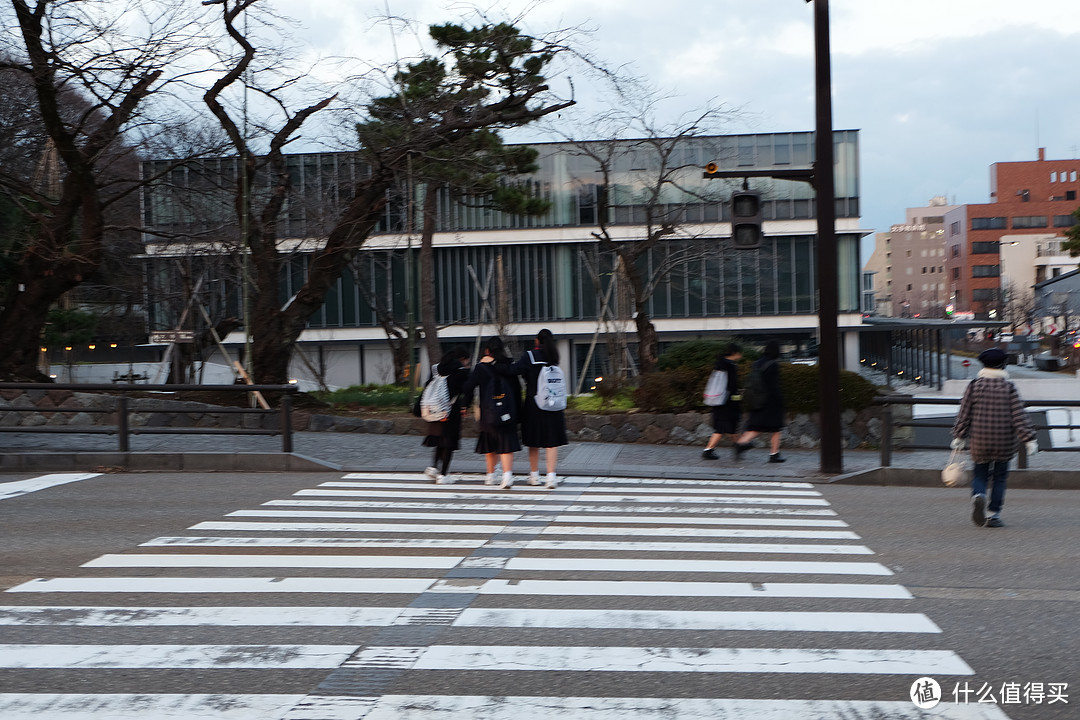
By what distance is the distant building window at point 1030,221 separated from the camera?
92.2 m

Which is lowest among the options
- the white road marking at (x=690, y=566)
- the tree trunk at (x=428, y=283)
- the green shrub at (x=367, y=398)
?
the white road marking at (x=690, y=566)

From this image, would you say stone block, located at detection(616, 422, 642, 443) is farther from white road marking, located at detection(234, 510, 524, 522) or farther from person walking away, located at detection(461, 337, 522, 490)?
white road marking, located at detection(234, 510, 524, 522)

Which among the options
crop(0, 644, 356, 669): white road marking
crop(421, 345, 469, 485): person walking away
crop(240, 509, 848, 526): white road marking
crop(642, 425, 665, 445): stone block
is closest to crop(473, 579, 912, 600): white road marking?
crop(0, 644, 356, 669): white road marking

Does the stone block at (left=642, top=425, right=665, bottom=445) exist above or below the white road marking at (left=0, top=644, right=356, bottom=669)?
below

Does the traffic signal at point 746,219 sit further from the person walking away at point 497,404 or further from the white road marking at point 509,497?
the person walking away at point 497,404

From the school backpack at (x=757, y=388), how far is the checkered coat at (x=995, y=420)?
5061 mm

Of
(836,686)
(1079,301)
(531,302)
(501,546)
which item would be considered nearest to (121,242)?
(531,302)

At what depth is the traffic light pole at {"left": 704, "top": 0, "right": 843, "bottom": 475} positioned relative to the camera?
13969 mm

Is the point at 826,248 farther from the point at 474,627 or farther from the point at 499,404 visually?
the point at 474,627

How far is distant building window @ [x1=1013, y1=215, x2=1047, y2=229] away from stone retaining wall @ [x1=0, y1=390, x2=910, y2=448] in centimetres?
8475

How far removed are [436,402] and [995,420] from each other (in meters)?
6.29

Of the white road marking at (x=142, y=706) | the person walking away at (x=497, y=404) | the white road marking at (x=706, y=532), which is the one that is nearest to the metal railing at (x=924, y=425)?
the white road marking at (x=706, y=532)

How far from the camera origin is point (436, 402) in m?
12.5

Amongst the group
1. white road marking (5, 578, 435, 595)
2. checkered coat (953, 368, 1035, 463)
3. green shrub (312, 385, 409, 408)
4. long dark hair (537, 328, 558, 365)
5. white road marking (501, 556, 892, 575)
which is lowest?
white road marking (501, 556, 892, 575)
